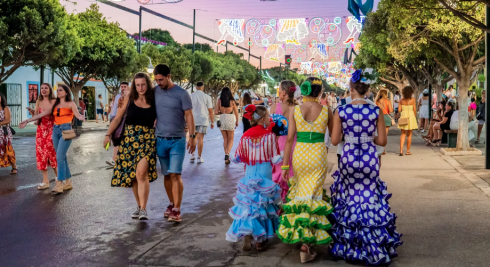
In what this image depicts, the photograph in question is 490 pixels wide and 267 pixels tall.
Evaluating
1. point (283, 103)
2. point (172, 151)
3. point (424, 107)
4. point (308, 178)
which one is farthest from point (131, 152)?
point (424, 107)

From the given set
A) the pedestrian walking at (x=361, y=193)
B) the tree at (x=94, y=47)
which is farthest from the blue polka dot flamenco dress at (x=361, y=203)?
the tree at (x=94, y=47)

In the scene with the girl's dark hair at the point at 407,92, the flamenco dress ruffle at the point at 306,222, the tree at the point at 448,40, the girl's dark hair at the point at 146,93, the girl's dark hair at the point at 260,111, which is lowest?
the flamenco dress ruffle at the point at 306,222

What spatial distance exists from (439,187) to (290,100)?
334 centimetres

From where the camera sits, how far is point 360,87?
4992mm

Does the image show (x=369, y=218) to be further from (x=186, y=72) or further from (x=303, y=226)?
(x=186, y=72)

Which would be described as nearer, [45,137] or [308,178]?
[308,178]

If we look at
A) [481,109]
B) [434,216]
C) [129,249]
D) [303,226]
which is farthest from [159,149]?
[481,109]

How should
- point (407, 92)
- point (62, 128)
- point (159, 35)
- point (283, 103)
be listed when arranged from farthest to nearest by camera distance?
point (159, 35) < point (407, 92) < point (62, 128) < point (283, 103)

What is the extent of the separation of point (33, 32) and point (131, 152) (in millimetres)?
16602

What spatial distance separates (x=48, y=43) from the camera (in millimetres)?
21656

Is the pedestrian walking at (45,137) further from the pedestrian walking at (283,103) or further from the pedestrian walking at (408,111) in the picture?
the pedestrian walking at (408,111)

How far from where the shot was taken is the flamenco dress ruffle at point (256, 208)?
5.07m

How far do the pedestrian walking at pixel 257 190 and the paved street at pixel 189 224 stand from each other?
0.68 feet

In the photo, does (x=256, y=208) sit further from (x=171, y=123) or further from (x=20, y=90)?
(x=20, y=90)
